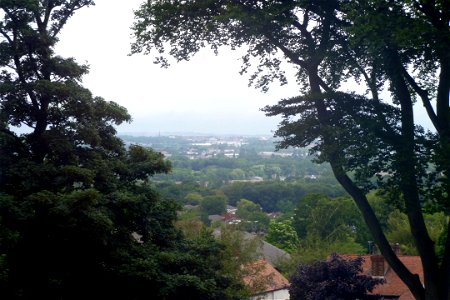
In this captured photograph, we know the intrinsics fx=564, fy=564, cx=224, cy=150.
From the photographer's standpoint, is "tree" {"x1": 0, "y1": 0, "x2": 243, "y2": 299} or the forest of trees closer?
the forest of trees

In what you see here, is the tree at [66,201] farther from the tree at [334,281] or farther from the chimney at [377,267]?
the chimney at [377,267]

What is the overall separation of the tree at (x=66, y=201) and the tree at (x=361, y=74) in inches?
73.2

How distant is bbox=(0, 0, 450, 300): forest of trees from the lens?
7301 millimetres

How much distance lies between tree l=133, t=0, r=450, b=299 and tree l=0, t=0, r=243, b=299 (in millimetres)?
1858

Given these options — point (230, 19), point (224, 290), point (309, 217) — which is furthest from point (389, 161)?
point (309, 217)

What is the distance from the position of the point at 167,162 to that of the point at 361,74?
4.49 meters

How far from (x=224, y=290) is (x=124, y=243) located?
6.67 ft

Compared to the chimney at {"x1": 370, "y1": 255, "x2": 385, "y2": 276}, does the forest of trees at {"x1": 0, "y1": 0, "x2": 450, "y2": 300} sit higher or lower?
higher

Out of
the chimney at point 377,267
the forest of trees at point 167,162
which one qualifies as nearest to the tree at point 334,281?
the forest of trees at point 167,162

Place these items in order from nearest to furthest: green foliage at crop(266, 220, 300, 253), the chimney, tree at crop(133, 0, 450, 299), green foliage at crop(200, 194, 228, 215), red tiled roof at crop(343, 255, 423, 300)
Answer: tree at crop(133, 0, 450, 299) < red tiled roof at crop(343, 255, 423, 300) < the chimney < green foliage at crop(266, 220, 300, 253) < green foliage at crop(200, 194, 228, 215)

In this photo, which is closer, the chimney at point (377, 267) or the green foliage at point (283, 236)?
the chimney at point (377, 267)

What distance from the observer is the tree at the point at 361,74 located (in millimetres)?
7039

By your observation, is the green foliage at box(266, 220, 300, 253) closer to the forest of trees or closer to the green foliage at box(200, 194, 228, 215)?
the green foliage at box(200, 194, 228, 215)

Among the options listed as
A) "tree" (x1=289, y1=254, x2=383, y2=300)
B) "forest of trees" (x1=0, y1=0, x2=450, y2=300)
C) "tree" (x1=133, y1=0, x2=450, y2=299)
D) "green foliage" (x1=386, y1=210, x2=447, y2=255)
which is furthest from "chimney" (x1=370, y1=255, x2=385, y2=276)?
"tree" (x1=133, y1=0, x2=450, y2=299)
